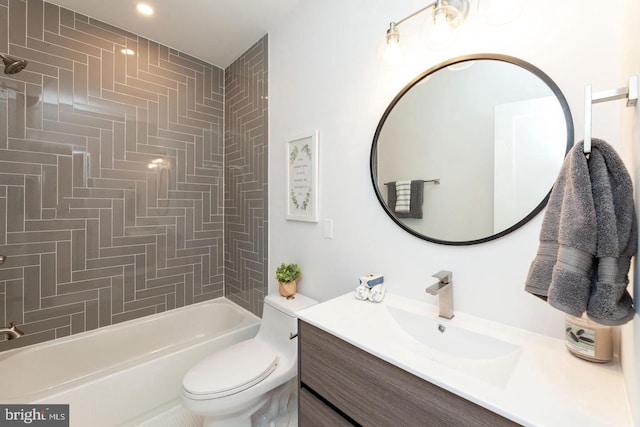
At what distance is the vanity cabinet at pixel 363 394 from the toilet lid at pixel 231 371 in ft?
1.23

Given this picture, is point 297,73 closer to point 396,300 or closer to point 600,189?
point 396,300

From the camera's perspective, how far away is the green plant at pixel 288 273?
1782 millimetres

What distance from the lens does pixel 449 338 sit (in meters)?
1.05

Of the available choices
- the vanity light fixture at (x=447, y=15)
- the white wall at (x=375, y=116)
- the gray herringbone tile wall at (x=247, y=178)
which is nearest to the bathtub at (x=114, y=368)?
the gray herringbone tile wall at (x=247, y=178)

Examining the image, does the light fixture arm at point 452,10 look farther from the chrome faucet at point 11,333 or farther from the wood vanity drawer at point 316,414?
the chrome faucet at point 11,333

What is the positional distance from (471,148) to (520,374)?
81 centimetres

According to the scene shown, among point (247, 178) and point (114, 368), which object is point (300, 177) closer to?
point (247, 178)

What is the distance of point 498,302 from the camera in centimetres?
104

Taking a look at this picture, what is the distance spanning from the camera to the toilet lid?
51.3 inches

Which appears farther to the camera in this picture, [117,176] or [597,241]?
[117,176]

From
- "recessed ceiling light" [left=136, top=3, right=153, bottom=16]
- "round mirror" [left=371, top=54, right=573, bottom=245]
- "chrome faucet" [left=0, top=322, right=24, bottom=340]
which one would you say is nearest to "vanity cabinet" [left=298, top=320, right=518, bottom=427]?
"round mirror" [left=371, top=54, right=573, bottom=245]

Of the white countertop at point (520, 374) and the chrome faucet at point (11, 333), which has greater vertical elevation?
the white countertop at point (520, 374)

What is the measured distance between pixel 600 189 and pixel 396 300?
0.89 m

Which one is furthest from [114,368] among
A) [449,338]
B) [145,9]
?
[145,9]
